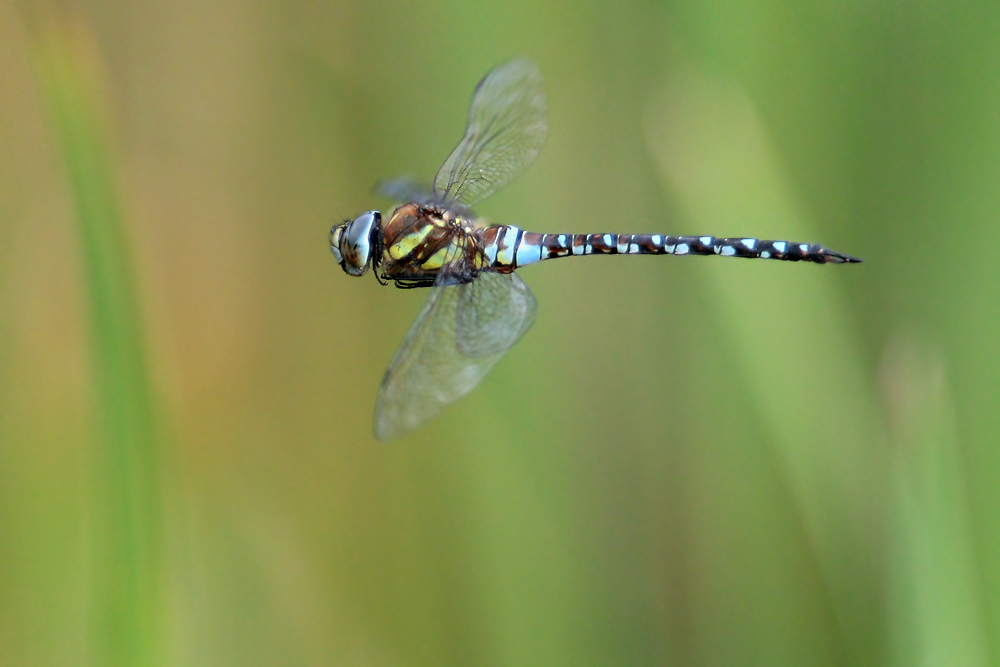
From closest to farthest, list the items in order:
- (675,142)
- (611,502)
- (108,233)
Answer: (108,233) < (675,142) < (611,502)

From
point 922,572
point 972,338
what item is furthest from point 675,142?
point 922,572

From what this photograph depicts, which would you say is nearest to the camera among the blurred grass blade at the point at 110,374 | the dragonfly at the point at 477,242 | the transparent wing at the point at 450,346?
the blurred grass blade at the point at 110,374

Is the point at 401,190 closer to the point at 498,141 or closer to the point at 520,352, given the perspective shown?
the point at 498,141

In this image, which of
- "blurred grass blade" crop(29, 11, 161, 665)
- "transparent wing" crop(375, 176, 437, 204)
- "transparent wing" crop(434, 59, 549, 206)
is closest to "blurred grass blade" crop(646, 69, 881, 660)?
"transparent wing" crop(434, 59, 549, 206)

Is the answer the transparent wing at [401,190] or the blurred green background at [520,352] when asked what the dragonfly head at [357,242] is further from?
the blurred green background at [520,352]

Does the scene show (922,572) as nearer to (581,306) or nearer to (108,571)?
(108,571)

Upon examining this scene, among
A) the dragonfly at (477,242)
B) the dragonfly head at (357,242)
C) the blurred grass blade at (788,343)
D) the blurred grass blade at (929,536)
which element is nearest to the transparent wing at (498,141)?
the dragonfly at (477,242)

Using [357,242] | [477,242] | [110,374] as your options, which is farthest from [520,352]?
[110,374]

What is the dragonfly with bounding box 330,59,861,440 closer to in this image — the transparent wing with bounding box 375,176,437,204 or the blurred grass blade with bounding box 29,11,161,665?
the transparent wing with bounding box 375,176,437,204
